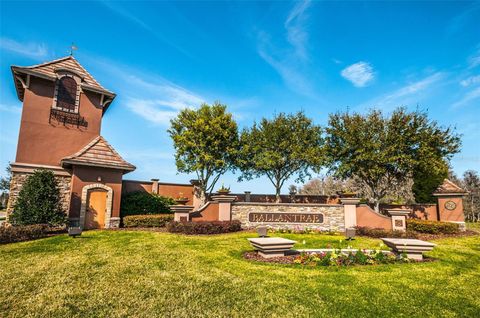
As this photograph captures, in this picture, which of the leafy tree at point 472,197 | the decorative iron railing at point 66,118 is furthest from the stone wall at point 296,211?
the leafy tree at point 472,197

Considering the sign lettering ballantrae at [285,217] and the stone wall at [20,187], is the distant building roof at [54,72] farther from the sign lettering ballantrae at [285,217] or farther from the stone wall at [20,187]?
the sign lettering ballantrae at [285,217]

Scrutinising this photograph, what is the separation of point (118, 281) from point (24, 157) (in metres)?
13.7

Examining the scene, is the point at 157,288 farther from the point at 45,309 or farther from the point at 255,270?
the point at 255,270

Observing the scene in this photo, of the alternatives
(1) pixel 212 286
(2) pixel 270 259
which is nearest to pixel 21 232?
(1) pixel 212 286

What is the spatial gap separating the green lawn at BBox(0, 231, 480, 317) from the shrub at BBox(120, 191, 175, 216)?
25.5 feet

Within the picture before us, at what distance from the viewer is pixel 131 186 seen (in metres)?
19.5

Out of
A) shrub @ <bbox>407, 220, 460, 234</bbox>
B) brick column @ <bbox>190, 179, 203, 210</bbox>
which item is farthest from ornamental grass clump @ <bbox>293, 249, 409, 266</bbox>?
brick column @ <bbox>190, 179, 203, 210</bbox>

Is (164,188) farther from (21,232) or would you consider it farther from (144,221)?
(21,232)

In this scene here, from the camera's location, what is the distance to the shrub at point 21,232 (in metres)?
11.2

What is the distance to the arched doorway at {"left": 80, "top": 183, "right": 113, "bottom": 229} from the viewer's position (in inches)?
592

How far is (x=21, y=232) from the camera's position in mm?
11625

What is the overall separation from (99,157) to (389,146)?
21006 millimetres

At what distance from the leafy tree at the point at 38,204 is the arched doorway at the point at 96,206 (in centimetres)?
133

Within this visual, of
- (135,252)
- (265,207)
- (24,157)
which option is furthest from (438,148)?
(24,157)
